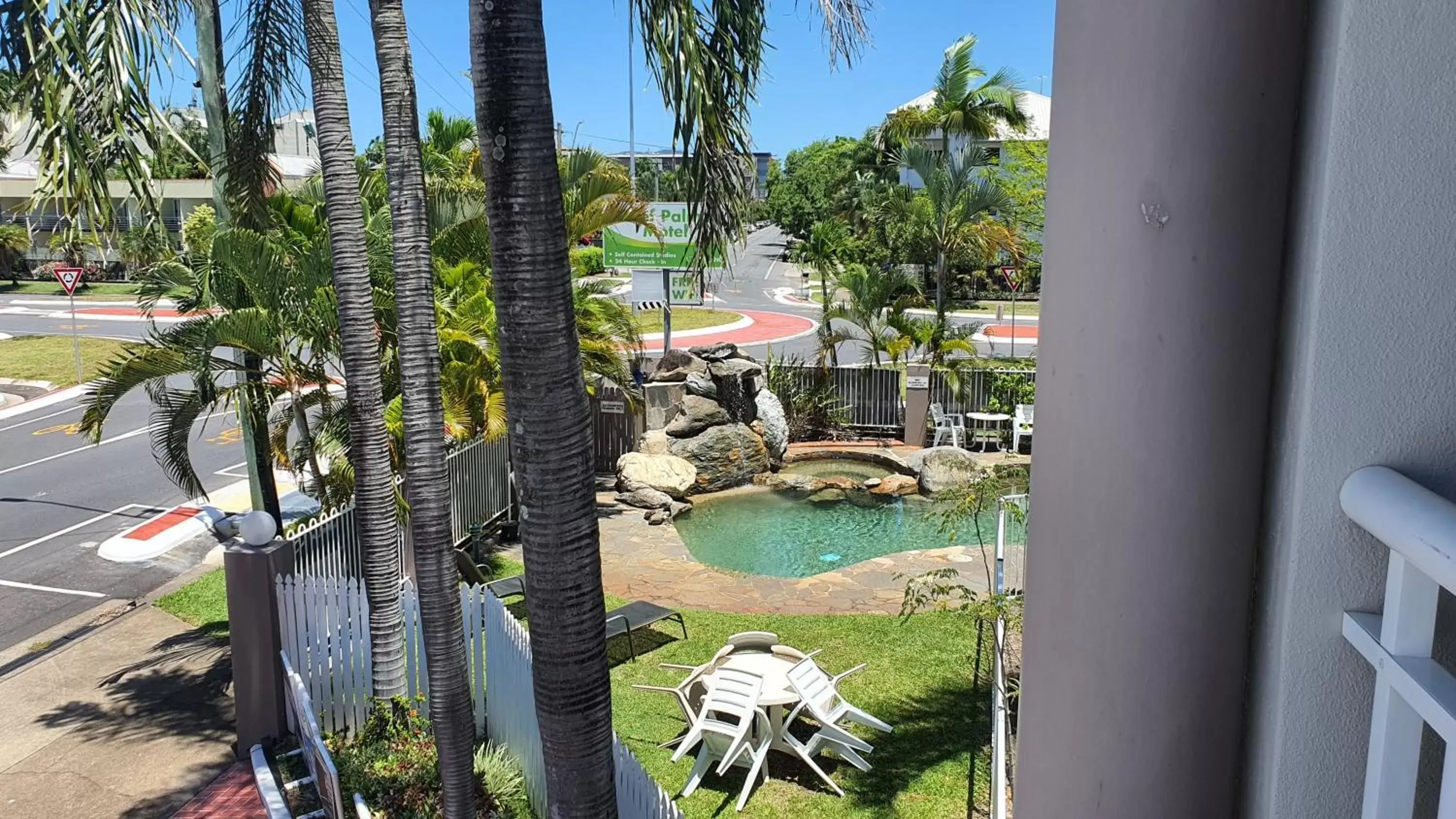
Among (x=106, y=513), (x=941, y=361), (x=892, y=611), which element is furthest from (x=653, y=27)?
(x=941, y=361)

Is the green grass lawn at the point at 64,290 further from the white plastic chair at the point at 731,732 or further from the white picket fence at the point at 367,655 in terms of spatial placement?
the white plastic chair at the point at 731,732

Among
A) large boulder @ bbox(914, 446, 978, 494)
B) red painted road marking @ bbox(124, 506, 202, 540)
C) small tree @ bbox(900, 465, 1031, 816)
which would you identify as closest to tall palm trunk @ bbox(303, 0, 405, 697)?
small tree @ bbox(900, 465, 1031, 816)

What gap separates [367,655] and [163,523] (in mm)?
→ 7733

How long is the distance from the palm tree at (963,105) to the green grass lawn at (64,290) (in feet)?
111

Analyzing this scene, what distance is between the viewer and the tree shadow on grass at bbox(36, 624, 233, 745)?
327 inches

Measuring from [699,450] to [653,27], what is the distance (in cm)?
1136

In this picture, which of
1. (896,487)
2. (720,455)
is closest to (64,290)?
(720,455)

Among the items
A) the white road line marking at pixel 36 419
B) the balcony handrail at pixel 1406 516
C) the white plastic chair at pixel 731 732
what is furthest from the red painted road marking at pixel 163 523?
the balcony handrail at pixel 1406 516

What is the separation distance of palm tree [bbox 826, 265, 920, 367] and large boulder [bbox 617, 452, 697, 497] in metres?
4.72

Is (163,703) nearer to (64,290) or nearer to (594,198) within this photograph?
(594,198)

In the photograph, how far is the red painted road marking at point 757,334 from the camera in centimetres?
3306

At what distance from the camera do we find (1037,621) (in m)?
1.54

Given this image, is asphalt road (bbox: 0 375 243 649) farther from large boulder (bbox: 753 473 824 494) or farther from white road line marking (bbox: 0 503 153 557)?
large boulder (bbox: 753 473 824 494)

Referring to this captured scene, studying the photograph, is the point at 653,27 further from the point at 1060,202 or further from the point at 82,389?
the point at 82,389
